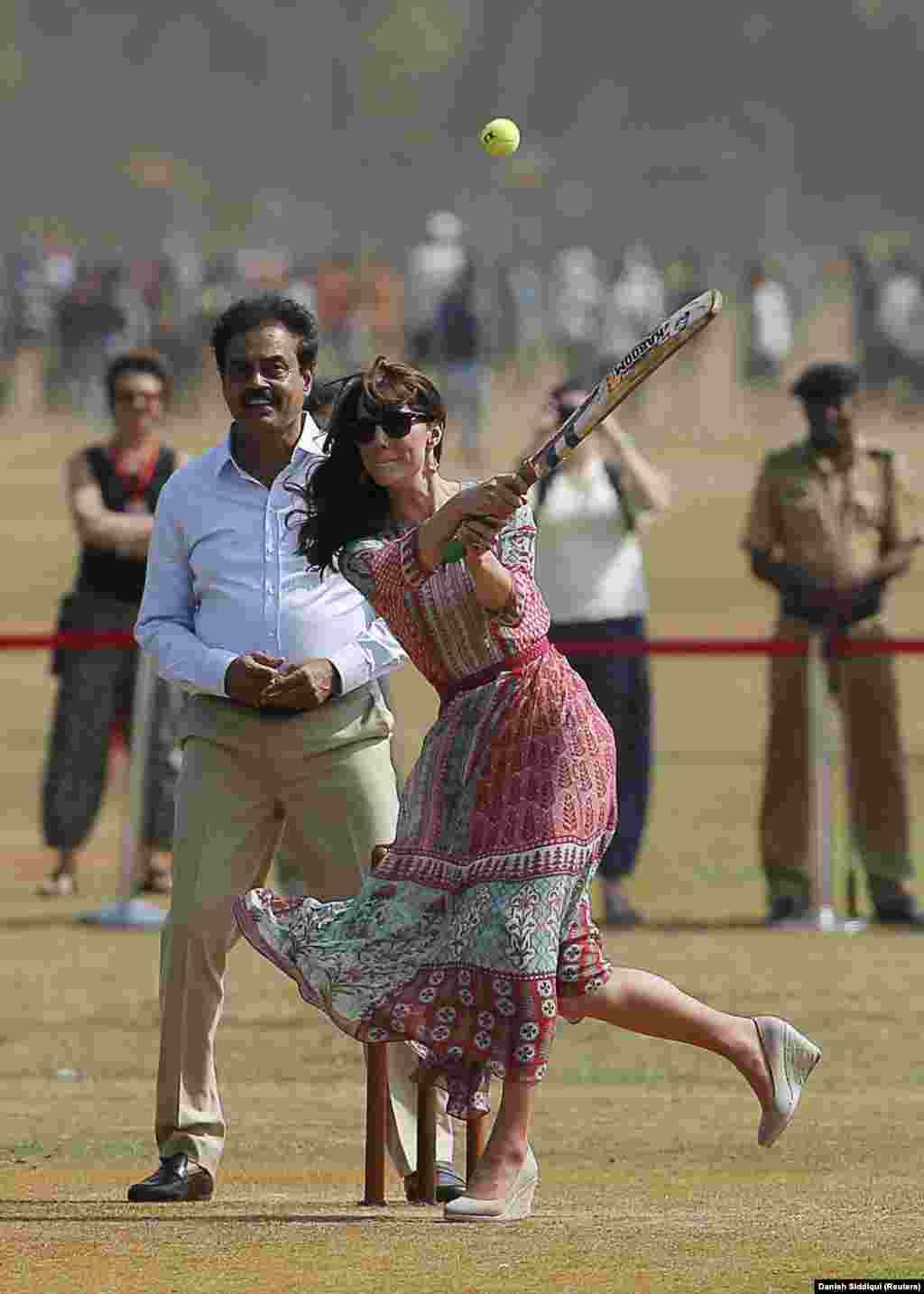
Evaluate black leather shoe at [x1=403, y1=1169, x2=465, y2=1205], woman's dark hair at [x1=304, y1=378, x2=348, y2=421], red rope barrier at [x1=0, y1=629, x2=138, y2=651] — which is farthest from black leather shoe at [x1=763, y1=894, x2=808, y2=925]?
black leather shoe at [x1=403, y1=1169, x2=465, y2=1205]

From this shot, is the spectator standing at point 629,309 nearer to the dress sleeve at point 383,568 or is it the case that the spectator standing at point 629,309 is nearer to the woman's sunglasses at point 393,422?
the dress sleeve at point 383,568

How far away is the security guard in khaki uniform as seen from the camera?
486 inches

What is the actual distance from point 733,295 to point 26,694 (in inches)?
1314

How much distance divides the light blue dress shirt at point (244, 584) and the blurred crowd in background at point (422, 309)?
106ft

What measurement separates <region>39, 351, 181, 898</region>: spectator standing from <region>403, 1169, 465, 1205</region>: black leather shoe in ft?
18.9

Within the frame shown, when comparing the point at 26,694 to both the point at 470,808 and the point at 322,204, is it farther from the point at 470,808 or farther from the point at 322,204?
the point at 322,204

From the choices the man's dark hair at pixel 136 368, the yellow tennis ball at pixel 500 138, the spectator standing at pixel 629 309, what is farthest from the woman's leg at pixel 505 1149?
the spectator standing at pixel 629 309

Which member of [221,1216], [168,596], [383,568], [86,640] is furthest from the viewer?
[86,640]

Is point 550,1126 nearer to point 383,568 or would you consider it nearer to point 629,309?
point 383,568

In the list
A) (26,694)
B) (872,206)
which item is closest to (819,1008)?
(26,694)

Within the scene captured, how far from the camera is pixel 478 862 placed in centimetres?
627

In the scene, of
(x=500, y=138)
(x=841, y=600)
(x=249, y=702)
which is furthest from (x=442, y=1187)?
(x=841, y=600)

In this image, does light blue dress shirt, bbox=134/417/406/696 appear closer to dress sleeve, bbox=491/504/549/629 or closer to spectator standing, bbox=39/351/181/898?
dress sleeve, bbox=491/504/549/629

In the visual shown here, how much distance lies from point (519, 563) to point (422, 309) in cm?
3728
